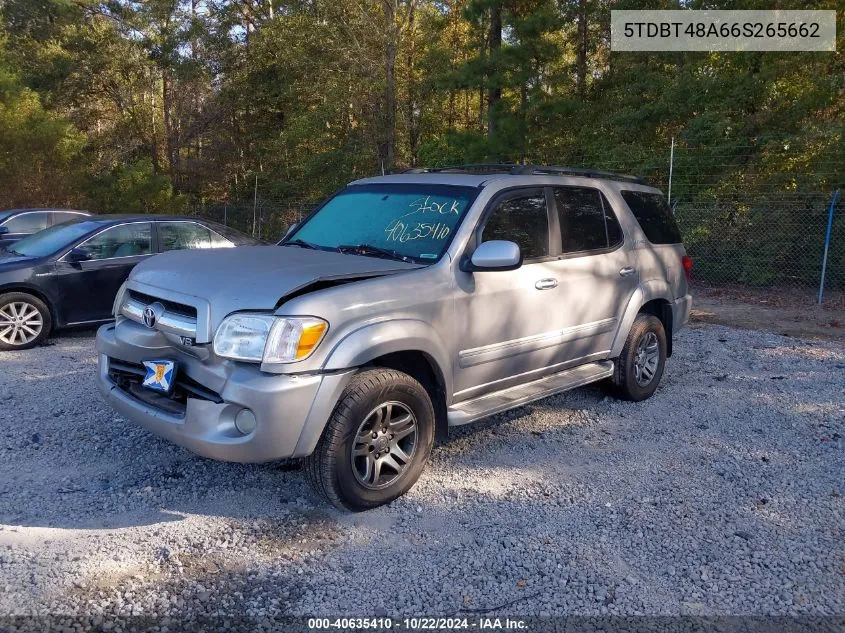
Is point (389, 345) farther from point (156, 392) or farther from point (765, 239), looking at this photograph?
point (765, 239)

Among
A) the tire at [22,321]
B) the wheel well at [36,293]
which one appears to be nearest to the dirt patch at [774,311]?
the wheel well at [36,293]

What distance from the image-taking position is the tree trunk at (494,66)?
16703 mm

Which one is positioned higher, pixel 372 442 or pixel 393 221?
pixel 393 221

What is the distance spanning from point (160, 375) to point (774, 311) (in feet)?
33.8

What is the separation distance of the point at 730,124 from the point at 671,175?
6.97 ft

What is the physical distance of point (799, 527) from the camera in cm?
382

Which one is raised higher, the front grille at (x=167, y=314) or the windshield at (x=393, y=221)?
the windshield at (x=393, y=221)

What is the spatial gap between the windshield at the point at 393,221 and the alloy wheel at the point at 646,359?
91.9 inches

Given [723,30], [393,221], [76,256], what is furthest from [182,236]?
[723,30]

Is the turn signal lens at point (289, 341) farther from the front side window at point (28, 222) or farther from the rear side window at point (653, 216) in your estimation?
the front side window at point (28, 222)

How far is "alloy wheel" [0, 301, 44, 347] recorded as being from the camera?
7.72 metres

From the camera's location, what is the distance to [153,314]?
3996mm

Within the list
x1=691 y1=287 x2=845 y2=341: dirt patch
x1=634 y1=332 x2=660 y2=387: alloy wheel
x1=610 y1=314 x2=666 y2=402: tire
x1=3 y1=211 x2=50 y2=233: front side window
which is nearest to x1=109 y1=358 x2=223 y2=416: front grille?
x1=610 y1=314 x2=666 y2=402: tire

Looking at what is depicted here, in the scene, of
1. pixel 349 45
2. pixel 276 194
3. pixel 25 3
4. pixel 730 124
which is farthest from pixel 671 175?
pixel 25 3
